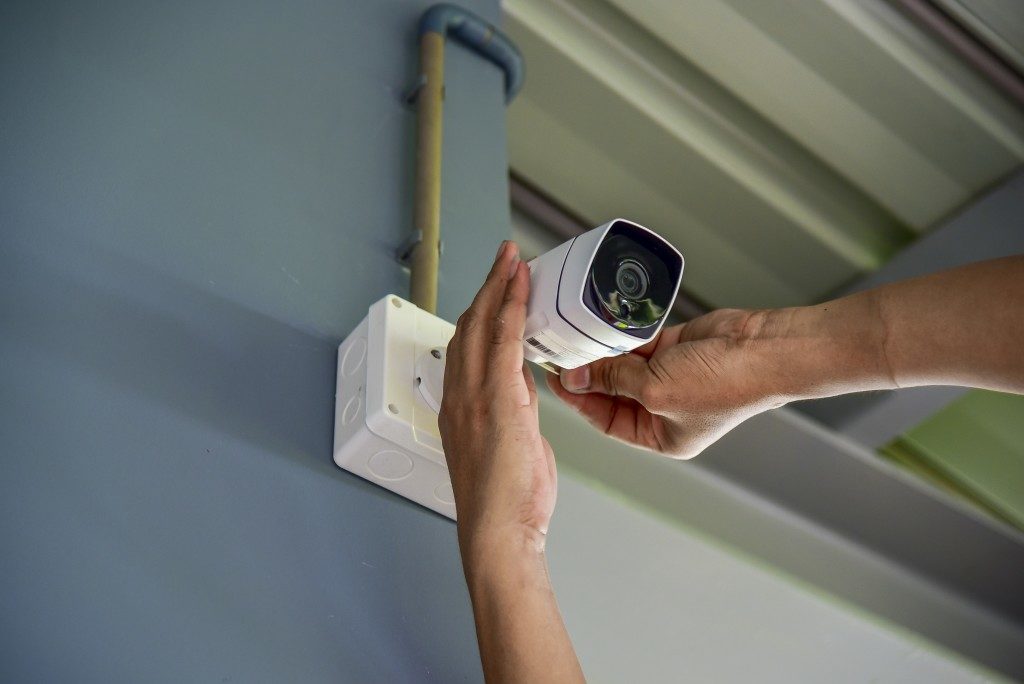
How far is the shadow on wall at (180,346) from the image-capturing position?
32.7 inches

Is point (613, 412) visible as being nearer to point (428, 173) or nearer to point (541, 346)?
point (541, 346)

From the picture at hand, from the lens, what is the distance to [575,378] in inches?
41.3

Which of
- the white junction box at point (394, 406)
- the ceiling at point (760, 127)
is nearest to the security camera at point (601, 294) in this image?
the white junction box at point (394, 406)

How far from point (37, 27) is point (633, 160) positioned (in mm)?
1204

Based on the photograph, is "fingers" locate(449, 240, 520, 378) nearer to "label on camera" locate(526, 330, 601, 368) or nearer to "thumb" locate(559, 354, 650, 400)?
"label on camera" locate(526, 330, 601, 368)

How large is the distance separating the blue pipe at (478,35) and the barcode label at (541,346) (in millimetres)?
669

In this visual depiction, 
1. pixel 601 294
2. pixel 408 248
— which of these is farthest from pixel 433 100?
→ pixel 601 294

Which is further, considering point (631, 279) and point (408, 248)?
point (408, 248)

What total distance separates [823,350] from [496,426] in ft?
1.18

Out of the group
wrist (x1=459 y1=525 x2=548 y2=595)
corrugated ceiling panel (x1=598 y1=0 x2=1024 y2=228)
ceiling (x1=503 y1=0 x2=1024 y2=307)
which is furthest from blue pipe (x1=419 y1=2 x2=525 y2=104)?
wrist (x1=459 y1=525 x2=548 y2=595)

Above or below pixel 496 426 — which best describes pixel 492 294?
above

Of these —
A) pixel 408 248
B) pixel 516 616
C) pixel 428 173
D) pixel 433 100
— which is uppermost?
pixel 433 100

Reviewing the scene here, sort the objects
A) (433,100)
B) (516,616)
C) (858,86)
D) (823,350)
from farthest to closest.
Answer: (858,86)
(433,100)
(823,350)
(516,616)

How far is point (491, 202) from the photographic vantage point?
1.32 meters
